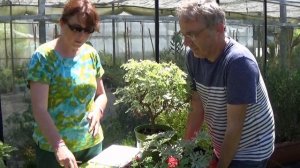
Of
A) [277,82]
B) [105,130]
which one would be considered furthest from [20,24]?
[277,82]

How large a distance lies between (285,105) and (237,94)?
342 cm

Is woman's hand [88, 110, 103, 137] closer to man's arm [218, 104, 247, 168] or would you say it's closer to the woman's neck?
the woman's neck

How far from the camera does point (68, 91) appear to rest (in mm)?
2264

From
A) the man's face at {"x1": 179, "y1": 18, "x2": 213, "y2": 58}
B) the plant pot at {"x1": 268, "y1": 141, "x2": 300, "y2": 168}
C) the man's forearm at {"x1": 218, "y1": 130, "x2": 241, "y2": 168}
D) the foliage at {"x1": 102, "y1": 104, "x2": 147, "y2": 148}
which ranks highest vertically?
the man's face at {"x1": 179, "y1": 18, "x2": 213, "y2": 58}

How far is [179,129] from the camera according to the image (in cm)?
295

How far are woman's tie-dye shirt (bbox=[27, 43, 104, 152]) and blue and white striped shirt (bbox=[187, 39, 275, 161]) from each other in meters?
0.55

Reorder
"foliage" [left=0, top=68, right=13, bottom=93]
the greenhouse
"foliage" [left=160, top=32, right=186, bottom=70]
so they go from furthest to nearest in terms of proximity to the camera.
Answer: "foliage" [left=160, top=32, right=186, bottom=70] → the greenhouse → "foliage" [left=0, top=68, right=13, bottom=93]

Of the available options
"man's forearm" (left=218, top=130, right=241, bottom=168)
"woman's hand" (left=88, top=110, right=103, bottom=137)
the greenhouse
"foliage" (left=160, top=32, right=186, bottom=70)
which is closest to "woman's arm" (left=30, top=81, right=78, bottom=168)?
"woman's hand" (left=88, top=110, right=103, bottom=137)

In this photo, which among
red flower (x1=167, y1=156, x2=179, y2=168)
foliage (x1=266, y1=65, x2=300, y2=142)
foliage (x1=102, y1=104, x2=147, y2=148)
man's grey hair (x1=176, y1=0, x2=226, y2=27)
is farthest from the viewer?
Answer: foliage (x1=266, y1=65, x2=300, y2=142)

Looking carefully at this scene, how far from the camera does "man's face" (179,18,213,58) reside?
1.81 metres

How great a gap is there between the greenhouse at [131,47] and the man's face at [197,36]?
2.62 feet

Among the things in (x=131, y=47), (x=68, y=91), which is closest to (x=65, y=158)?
(x=68, y=91)

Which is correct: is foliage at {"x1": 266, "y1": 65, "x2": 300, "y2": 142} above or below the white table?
below

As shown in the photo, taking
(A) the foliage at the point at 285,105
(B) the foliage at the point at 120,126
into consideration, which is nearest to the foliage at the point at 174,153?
(B) the foliage at the point at 120,126
